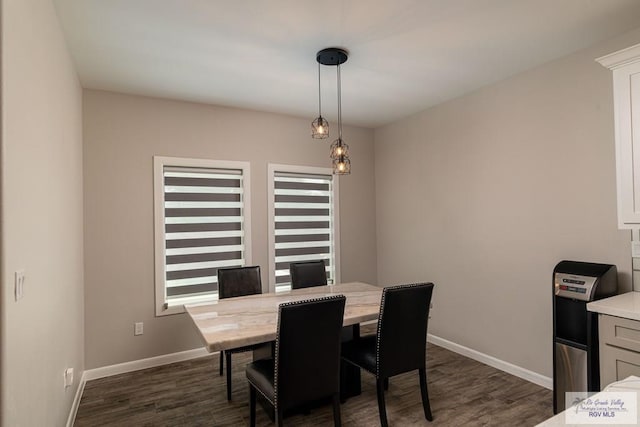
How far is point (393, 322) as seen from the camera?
90.9 inches

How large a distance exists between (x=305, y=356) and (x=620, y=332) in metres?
1.83

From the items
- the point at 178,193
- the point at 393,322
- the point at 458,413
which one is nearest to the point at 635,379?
the point at 393,322

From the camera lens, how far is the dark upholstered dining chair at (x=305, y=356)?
1933 mm

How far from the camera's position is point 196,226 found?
3795 millimetres

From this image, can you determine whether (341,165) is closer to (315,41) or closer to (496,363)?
(315,41)

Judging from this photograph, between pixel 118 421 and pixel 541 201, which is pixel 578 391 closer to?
pixel 541 201

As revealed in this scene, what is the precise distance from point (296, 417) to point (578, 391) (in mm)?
1930

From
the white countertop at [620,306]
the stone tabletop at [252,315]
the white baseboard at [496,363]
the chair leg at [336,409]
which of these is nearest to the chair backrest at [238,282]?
the stone tabletop at [252,315]

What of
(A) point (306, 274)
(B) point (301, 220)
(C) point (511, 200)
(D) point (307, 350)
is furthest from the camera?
(B) point (301, 220)

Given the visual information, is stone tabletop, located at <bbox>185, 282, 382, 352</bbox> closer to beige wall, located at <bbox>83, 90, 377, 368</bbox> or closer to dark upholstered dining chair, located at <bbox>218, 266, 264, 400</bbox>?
dark upholstered dining chair, located at <bbox>218, 266, 264, 400</bbox>

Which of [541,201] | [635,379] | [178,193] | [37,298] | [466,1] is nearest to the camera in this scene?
[635,379]

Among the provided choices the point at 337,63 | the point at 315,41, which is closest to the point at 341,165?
the point at 337,63

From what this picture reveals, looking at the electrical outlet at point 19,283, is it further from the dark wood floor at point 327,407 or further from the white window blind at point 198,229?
the white window blind at point 198,229

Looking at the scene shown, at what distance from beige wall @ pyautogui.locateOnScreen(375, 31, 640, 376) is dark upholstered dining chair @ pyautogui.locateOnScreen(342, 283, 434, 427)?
4.10 feet
